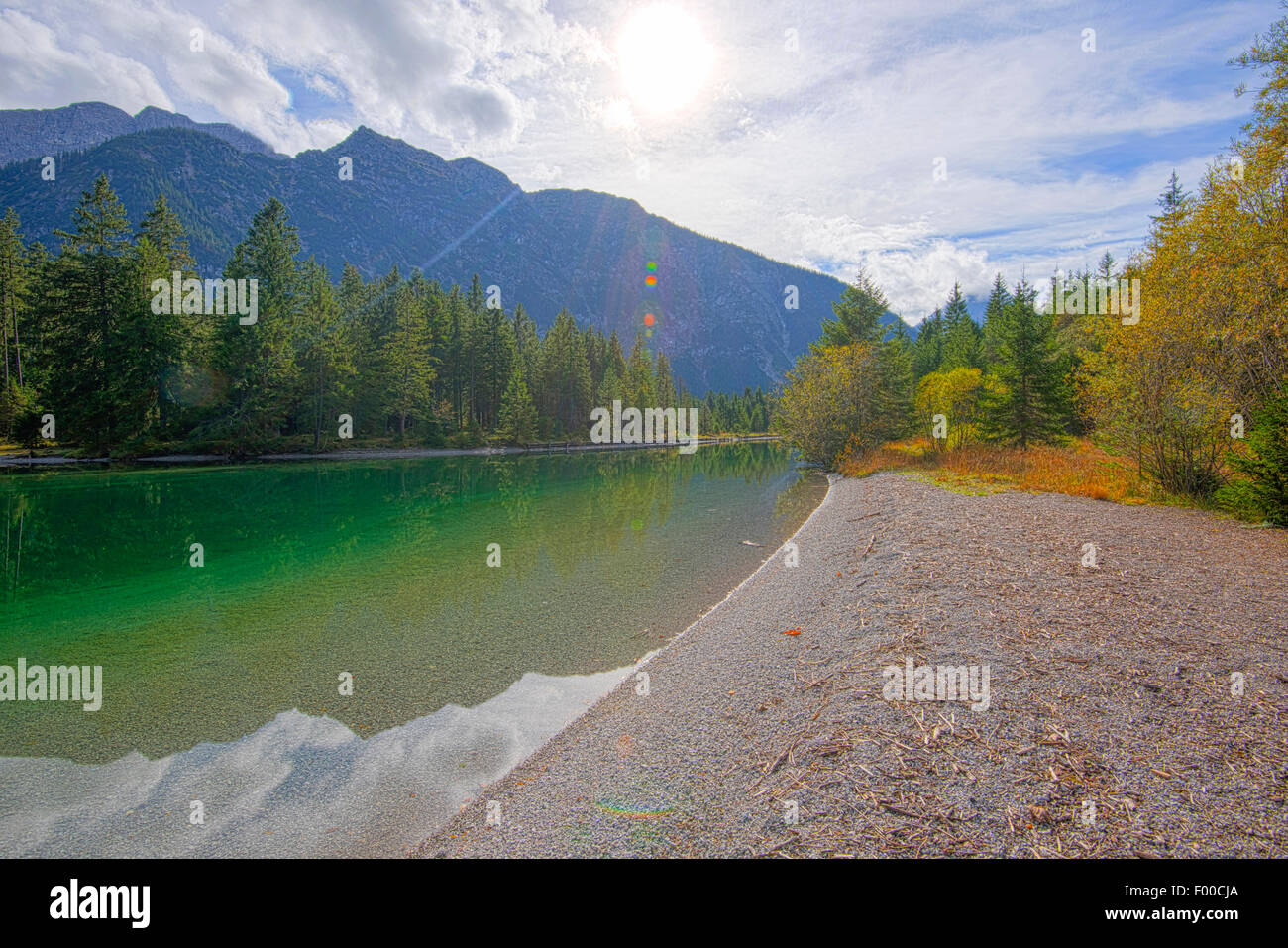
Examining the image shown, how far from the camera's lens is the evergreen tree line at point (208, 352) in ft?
138

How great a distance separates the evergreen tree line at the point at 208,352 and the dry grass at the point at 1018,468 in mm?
46502

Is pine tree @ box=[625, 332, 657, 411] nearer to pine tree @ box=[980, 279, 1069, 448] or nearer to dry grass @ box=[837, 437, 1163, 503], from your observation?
dry grass @ box=[837, 437, 1163, 503]

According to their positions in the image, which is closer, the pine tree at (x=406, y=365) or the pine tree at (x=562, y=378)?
the pine tree at (x=406, y=365)

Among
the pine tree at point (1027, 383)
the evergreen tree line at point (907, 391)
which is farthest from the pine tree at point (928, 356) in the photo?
the pine tree at point (1027, 383)

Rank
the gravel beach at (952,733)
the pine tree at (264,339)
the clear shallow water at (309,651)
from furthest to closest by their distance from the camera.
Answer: the pine tree at (264,339)
the clear shallow water at (309,651)
the gravel beach at (952,733)

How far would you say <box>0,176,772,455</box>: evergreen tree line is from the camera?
138 feet

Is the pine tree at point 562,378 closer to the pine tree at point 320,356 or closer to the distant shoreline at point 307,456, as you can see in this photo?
A: the distant shoreline at point 307,456

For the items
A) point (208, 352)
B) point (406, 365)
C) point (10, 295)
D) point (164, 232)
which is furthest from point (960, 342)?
point (10, 295)

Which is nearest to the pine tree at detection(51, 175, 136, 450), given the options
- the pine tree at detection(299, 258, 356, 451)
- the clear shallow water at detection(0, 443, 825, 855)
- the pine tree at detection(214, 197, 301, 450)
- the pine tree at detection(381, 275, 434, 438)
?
the pine tree at detection(214, 197, 301, 450)

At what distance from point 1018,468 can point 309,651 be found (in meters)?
28.8

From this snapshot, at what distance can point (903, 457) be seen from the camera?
1319 inches

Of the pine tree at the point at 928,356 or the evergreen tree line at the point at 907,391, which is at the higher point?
the pine tree at the point at 928,356

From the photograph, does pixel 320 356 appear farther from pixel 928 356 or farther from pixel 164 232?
pixel 928 356

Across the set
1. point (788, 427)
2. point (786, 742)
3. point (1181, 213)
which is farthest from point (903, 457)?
point (786, 742)
